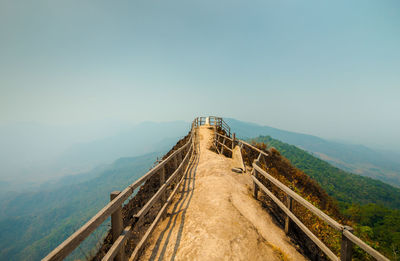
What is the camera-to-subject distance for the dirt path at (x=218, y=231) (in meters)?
3.44

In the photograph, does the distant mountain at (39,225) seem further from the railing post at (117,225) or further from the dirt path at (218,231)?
the railing post at (117,225)

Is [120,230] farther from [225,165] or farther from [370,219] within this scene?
[370,219]

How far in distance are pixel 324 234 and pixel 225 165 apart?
4.78 metres

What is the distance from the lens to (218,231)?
3.89 meters

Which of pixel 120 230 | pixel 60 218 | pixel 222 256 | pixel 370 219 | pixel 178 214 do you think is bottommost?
pixel 60 218

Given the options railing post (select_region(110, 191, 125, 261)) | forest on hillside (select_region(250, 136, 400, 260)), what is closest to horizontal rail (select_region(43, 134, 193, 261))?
railing post (select_region(110, 191, 125, 261))

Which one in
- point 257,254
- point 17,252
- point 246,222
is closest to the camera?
point 257,254

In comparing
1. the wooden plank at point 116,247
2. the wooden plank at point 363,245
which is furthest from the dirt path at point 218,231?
the wooden plank at point 363,245

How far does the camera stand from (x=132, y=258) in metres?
3.19

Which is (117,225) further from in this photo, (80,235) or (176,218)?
(176,218)

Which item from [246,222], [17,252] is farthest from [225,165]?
[17,252]

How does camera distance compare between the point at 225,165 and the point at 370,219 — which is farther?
the point at 370,219

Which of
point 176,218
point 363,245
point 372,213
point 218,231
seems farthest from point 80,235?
point 372,213

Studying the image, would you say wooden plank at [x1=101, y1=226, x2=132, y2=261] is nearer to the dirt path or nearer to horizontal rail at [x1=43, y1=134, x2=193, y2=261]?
horizontal rail at [x1=43, y1=134, x2=193, y2=261]
